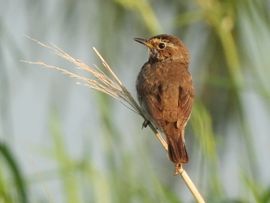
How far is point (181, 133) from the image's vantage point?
5711 mm

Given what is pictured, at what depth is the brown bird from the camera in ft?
18.6

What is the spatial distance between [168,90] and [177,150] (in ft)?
2.24

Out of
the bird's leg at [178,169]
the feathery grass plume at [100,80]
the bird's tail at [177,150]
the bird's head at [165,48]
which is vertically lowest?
the bird's leg at [178,169]

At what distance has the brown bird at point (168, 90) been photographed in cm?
568

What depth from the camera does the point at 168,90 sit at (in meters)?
6.06

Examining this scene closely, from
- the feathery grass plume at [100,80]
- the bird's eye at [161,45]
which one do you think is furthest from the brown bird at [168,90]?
the feathery grass plume at [100,80]

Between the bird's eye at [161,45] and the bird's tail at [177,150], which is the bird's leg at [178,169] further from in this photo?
the bird's eye at [161,45]

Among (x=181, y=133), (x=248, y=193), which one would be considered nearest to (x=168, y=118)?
(x=181, y=133)

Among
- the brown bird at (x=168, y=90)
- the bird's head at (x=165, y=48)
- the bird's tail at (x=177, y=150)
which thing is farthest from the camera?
the bird's head at (x=165, y=48)

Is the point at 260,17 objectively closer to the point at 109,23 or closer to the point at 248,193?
the point at 248,193

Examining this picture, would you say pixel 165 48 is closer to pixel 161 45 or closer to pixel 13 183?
pixel 161 45

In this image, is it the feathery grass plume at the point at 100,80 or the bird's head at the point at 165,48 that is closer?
the feathery grass plume at the point at 100,80

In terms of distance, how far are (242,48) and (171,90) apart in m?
1.46

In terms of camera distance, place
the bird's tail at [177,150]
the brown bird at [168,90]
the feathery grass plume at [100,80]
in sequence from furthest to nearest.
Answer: the brown bird at [168,90], the bird's tail at [177,150], the feathery grass plume at [100,80]
